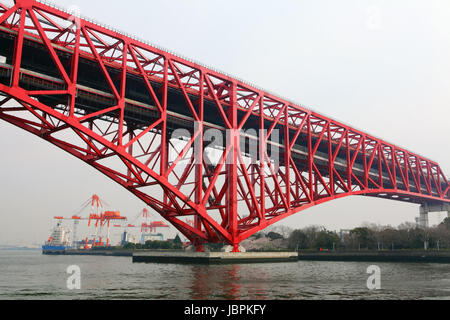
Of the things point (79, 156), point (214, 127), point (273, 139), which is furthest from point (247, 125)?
point (79, 156)

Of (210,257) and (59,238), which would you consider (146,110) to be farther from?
(59,238)

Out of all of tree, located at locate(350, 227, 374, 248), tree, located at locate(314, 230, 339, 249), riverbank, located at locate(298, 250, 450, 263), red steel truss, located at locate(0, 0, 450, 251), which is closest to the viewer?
red steel truss, located at locate(0, 0, 450, 251)

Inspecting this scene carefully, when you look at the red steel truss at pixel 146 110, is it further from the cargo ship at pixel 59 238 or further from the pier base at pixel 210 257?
the cargo ship at pixel 59 238

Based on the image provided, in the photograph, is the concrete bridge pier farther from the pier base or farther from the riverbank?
the pier base

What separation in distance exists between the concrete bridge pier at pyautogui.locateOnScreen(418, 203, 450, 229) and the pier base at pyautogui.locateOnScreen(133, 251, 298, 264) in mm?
61278

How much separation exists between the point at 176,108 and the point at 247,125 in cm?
1136

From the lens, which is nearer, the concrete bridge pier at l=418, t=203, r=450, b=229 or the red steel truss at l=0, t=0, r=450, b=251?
the red steel truss at l=0, t=0, r=450, b=251

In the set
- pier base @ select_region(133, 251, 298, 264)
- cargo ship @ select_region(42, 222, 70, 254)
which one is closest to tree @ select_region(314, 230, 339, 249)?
pier base @ select_region(133, 251, 298, 264)

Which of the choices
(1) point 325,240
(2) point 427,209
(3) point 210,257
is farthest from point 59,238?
(3) point 210,257

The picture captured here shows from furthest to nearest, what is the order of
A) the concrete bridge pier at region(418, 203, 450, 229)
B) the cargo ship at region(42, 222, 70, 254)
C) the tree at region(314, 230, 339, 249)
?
the cargo ship at region(42, 222, 70, 254) → the concrete bridge pier at region(418, 203, 450, 229) → the tree at region(314, 230, 339, 249)

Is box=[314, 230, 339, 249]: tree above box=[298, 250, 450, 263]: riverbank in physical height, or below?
above

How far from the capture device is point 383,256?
72.6m

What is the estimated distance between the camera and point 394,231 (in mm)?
83812

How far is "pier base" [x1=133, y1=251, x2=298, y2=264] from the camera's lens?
1635 inches
